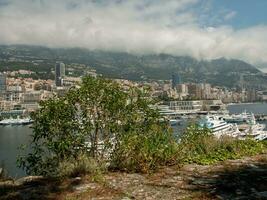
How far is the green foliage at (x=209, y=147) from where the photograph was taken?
720 centimetres

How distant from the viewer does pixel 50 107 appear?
9.15 m

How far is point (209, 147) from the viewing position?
305 inches

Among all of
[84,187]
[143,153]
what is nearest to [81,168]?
[84,187]

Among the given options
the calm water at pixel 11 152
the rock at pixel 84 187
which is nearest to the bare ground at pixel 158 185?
the rock at pixel 84 187

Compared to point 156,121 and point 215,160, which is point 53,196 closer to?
point 215,160

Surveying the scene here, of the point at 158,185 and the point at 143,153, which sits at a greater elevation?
the point at 143,153

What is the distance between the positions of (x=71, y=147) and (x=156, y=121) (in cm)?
215

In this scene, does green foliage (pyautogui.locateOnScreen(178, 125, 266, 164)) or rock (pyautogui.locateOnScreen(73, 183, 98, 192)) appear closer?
rock (pyautogui.locateOnScreen(73, 183, 98, 192))

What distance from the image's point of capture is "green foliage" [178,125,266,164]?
720 centimetres

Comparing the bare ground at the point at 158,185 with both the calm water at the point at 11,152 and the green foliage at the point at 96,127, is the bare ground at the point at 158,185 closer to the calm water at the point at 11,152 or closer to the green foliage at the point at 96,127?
the green foliage at the point at 96,127

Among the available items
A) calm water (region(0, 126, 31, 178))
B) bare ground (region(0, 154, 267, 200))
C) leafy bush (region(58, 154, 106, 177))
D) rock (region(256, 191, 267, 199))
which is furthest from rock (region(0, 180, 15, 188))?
rock (region(256, 191, 267, 199))

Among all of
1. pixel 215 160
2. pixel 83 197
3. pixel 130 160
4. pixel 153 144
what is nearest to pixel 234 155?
pixel 215 160

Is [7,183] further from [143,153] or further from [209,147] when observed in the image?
[209,147]

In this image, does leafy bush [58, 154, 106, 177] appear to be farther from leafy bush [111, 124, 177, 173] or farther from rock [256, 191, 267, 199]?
rock [256, 191, 267, 199]
